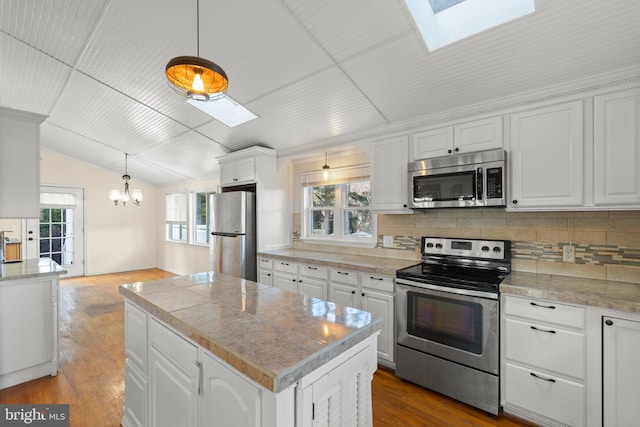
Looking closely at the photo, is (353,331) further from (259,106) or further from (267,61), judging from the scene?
(259,106)

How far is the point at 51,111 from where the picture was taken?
419 centimetres

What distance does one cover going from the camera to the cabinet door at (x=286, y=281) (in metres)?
3.44

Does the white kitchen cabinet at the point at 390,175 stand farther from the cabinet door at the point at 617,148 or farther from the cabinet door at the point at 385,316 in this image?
the cabinet door at the point at 617,148

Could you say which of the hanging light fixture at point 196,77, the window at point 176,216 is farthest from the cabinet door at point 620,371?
the window at point 176,216

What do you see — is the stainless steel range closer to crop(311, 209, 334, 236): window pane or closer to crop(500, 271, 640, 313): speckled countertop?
crop(500, 271, 640, 313): speckled countertop

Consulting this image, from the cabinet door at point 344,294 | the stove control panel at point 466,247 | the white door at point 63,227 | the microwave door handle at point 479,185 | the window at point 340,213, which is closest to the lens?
the microwave door handle at point 479,185

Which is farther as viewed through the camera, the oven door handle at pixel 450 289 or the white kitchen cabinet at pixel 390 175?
the white kitchen cabinet at pixel 390 175

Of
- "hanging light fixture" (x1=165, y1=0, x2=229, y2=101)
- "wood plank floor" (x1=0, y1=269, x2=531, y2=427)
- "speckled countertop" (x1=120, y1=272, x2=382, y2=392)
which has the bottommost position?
"wood plank floor" (x1=0, y1=269, x2=531, y2=427)

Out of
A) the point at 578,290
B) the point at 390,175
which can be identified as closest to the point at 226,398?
the point at 578,290

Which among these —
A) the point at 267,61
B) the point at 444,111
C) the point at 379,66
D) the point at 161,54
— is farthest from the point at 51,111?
the point at 444,111

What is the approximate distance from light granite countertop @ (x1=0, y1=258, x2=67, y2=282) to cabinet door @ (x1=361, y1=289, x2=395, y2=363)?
110 inches

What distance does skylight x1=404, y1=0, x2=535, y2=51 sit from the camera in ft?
5.93

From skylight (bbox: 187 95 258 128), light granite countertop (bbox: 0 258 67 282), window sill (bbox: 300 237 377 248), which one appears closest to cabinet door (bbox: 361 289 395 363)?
window sill (bbox: 300 237 377 248)

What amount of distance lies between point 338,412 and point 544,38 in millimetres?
2398
